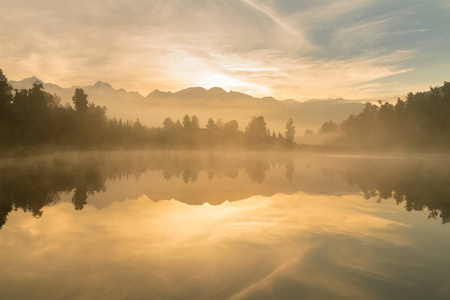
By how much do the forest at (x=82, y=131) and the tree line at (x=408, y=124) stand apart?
144 feet

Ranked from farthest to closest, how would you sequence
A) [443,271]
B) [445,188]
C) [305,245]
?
[445,188], [305,245], [443,271]

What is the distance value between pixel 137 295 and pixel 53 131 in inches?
4251

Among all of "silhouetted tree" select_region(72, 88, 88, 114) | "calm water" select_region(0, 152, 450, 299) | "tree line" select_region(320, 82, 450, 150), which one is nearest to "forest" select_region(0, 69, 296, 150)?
"silhouetted tree" select_region(72, 88, 88, 114)

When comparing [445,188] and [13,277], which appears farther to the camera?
[445,188]

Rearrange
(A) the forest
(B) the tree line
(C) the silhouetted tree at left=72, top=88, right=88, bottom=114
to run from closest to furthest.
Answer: (A) the forest
(B) the tree line
(C) the silhouetted tree at left=72, top=88, right=88, bottom=114

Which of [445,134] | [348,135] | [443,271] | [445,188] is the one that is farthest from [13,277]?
[348,135]

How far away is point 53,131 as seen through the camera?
9962 centimetres

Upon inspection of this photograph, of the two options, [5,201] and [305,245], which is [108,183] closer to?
[5,201]

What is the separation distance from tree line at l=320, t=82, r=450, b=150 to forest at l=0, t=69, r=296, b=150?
4400 cm

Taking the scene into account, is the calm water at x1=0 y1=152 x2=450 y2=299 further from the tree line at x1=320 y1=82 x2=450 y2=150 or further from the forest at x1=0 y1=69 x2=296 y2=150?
the tree line at x1=320 y1=82 x2=450 y2=150

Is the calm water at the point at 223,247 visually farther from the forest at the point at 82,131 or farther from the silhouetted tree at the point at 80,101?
the silhouetted tree at the point at 80,101

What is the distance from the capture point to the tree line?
11595cm

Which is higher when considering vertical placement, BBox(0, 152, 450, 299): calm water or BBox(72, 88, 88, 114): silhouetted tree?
BBox(72, 88, 88, 114): silhouetted tree

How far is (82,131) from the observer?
120500 mm
